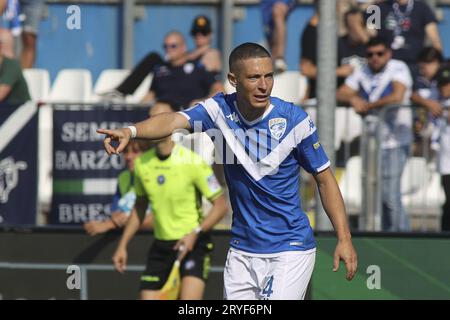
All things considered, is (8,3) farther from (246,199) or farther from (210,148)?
(246,199)

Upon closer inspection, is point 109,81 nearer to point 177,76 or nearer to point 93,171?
point 177,76

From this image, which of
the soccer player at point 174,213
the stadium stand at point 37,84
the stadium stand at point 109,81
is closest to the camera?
the soccer player at point 174,213

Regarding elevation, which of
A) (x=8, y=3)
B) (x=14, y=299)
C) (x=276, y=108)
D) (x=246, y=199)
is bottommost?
(x=14, y=299)

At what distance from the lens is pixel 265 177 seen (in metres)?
8.17

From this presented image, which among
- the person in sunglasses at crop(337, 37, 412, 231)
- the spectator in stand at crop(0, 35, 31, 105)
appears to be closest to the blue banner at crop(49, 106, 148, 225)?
the spectator in stand at crop(0, 35, 31, 105)

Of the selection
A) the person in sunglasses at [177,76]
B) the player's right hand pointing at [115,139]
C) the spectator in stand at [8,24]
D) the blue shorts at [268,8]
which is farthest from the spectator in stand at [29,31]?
the player's right hand pointing at [115,139]

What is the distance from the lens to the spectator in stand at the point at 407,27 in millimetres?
13570

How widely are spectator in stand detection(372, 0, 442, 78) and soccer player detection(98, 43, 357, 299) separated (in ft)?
18.4

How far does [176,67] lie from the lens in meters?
13.2

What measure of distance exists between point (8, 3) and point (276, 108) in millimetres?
7079

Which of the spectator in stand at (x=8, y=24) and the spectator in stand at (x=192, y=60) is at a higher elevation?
the spectator in stand at (x=8, y=24)

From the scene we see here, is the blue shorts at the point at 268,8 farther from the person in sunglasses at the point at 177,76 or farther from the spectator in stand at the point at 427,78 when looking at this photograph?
the spectator in stand at the point at 427,78

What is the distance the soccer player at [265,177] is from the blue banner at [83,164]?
3.87 m
